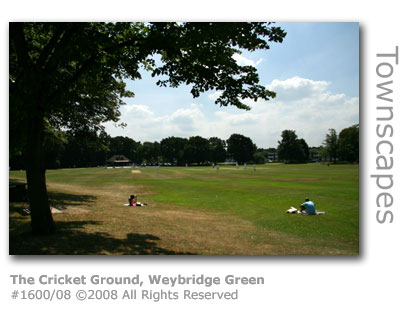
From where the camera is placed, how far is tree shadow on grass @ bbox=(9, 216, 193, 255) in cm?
663

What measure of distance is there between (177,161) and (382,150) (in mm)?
77916

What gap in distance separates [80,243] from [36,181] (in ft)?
7.82

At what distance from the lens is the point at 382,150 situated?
7.56m

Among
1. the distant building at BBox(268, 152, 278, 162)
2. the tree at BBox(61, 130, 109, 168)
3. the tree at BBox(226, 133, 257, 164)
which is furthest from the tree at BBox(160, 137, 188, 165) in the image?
the distant building at BBox(268, 152, 278, 162)

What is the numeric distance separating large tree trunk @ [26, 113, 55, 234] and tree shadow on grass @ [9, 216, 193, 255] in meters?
0.40

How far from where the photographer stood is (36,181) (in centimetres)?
746

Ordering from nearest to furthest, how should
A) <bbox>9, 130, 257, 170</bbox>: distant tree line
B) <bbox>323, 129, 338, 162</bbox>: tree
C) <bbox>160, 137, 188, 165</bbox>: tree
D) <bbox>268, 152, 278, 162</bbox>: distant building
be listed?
<bbox>323, 129, 338, 162</bbox>: tree < <bbox>9, 130, 257, 170</bbox>: distant tree line < <bbox>160, 137, 188, 165</bbox>: tree < <bbox>268, 152, 278, 162</bbox>: distant building

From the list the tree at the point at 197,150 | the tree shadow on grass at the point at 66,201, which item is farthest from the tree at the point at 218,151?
the tree shadow on grass at the point at 66,201

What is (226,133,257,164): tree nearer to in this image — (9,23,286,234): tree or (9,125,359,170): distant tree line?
(9,125,359,170): distant tree line

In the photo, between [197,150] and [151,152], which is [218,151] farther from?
[151,152]

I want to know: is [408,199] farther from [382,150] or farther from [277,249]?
[277,249]

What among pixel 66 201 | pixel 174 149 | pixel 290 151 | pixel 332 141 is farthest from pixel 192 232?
pixel 290 151

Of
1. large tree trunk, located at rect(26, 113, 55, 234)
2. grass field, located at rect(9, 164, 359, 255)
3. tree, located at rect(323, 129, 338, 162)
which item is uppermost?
tree, located at rect(323, 129, 338, 162)
